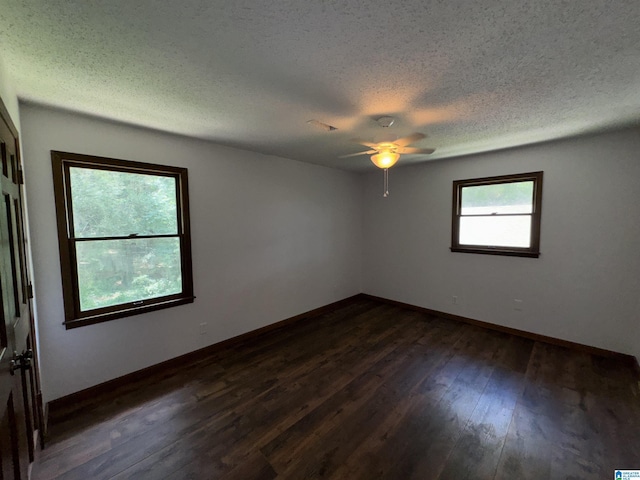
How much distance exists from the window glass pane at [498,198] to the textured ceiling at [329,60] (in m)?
1.08

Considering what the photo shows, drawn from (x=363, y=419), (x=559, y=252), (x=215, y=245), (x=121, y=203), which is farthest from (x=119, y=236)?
(x=559, y=252)

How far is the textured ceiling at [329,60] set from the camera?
1.11m

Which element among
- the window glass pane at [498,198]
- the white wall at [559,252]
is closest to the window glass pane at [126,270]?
the white wall at [559,252]

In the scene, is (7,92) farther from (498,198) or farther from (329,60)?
(498,198)

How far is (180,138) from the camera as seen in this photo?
9.21 ft

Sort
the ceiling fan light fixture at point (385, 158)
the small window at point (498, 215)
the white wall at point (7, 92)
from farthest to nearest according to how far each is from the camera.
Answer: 1. the small window at point (498, 215)
2. the ceiling fan light fixture at point (385, 158)
3. the white wall at point (7, 92)

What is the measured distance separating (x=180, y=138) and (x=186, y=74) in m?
1.40

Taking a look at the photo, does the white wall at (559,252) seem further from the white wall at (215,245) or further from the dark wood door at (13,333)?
the dark wood door at (13,333)

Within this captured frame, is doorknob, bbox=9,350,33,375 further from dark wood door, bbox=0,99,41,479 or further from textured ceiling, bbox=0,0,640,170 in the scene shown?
textured ceiling, bbox=0,0,640,170

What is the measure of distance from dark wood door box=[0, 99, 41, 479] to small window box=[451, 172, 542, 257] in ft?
14.6

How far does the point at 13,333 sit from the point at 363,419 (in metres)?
2.21

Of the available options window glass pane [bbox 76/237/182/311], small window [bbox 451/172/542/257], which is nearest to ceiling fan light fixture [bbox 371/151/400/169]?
small window [bbox 451/172/542/257]

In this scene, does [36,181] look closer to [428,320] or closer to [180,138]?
[180,138]

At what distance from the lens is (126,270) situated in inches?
99.5
